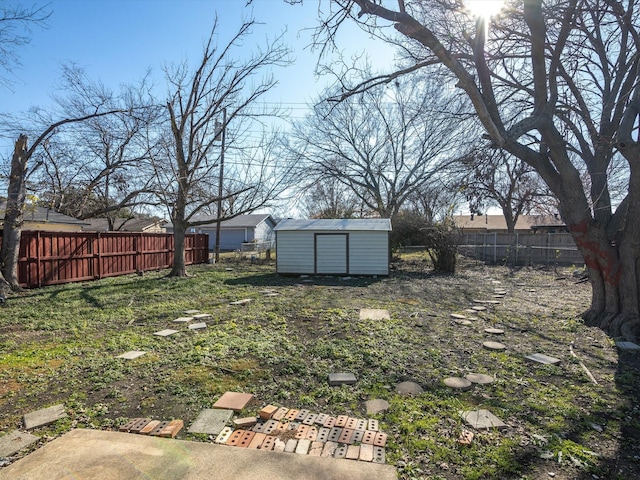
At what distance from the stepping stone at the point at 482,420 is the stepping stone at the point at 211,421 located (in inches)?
70.7

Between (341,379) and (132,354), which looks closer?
(341,379)

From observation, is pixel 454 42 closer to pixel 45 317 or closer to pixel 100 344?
pixel 100 344

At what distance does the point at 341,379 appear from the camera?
3.46 m

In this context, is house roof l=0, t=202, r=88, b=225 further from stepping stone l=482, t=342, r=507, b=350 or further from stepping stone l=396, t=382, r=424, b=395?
stepping stone l=482, t=342, r=507, b=350

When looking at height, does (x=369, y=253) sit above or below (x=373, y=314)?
above

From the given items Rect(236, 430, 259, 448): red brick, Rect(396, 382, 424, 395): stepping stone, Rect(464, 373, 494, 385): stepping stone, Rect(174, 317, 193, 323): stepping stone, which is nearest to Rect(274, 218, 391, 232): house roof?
Rect(174, 317, 193, 323): stepping stone

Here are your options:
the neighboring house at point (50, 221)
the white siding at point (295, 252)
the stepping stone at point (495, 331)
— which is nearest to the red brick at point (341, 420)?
the stepping stone at point (495, 331)

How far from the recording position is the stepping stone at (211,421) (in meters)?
2.54

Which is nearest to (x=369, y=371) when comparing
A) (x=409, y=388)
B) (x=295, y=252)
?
(x=409, y=388)

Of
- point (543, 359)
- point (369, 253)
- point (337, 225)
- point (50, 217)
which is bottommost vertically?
point (543, 359)

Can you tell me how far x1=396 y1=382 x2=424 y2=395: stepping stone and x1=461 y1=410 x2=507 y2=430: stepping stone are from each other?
48 cm

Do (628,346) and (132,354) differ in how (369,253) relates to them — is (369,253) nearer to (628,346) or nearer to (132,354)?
(628,346)

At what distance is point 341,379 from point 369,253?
9.05 metres

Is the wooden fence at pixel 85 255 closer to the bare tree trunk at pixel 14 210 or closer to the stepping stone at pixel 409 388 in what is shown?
the bare tree trunk at pixel 14 210
